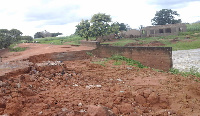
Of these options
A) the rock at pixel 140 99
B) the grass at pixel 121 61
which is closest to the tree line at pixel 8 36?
the grass at pixel 121 61

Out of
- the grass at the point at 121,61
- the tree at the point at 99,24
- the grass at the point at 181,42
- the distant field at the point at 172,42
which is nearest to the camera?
the grass at the point at 121,61

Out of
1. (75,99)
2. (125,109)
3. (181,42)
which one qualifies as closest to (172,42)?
(181,42)

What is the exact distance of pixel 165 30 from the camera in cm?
3219

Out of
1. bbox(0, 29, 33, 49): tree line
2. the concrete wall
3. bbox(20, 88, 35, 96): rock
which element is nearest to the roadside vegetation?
the concrete wall

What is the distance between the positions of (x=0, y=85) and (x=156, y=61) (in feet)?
27.3

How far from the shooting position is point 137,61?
1118 cm

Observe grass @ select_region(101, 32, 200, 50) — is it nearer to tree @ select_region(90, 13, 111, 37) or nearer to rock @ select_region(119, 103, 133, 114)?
tree @ select_region(90, 13, 111, 37)

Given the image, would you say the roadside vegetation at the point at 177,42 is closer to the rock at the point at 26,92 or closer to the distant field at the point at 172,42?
the distant field at the point at 172,42

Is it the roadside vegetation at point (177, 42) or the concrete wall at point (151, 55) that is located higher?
the roadside vegetation at point (177, 42)

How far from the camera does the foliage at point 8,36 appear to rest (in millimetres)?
16375

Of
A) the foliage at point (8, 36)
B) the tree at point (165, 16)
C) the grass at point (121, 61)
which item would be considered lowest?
the grass at point (121, 61)

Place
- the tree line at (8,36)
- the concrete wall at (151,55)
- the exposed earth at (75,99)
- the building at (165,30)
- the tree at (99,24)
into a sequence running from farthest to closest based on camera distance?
the building at (165,30) < the tree at (99,24) < the tree line at (8,36) < the concrete wall at (151,55) < the exposed earth at (75,99)

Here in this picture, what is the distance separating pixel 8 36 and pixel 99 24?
10.8 metres

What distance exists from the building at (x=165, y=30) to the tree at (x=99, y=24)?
1228 cm
